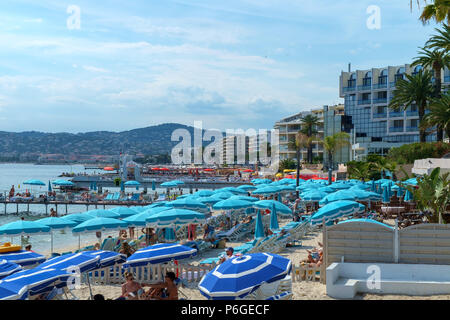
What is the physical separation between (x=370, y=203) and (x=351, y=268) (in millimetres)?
17627

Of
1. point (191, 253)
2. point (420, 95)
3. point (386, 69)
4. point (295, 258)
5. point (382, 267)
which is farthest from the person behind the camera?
point (386, 69)

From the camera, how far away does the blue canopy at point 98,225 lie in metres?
16.3

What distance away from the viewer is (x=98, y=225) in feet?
54.1

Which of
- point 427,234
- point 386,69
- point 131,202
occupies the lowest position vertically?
point 131,202

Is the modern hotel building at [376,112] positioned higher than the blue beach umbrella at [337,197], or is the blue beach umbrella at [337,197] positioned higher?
the modern hotel building at [376,112]

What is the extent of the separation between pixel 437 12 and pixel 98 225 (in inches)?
553

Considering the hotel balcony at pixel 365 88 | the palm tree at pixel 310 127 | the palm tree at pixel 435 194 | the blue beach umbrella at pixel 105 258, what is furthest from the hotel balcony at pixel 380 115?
the blue beach umbrella at pixel 105 258

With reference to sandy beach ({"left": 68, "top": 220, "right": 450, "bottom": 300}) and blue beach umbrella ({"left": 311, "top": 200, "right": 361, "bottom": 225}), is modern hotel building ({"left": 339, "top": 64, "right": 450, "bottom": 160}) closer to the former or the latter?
blue beach umbrella ({"left": 311, "top": 200, "right": 361, "bottom": 225})

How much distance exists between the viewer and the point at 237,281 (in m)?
7.40

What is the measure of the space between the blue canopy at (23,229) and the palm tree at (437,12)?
15.7 meters

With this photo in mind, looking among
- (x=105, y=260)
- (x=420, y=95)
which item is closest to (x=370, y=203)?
(x=105, y=260)

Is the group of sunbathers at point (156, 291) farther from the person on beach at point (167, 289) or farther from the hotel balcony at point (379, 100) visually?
the hotel balcony at point (379, 100)

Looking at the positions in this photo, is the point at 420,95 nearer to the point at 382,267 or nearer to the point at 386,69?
the point at 386,69
